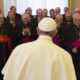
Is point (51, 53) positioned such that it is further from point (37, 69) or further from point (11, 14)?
point (11, 14)

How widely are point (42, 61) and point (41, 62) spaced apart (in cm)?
2

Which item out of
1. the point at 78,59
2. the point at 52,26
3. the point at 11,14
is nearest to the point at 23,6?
the point at 11,14

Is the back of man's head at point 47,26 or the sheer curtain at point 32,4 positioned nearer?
the back of man's head at point 47,26

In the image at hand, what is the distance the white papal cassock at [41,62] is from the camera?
11.8ft

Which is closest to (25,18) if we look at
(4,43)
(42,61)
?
(4,43)

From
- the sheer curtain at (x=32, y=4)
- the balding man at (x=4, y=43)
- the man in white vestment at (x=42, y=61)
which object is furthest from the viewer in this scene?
Answer: the sheer curtain at (x=32, y=4)

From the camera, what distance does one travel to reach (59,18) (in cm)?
739

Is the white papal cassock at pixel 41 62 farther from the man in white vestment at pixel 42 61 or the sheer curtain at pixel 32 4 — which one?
the sheer curtain at pixel 32 4

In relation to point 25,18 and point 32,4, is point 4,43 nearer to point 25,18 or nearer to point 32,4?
point 25,18

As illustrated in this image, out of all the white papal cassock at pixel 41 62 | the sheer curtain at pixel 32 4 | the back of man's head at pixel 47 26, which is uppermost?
the back of man's head at pixel 47 26

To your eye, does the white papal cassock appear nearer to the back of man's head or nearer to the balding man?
the back of man's head

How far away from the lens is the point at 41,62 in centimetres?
361

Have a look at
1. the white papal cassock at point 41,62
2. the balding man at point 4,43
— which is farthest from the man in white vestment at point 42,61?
the balding man at point 4,43

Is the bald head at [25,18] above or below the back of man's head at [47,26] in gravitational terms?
below
